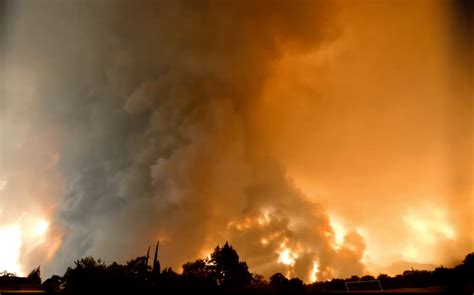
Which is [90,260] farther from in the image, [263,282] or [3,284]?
[263,282]

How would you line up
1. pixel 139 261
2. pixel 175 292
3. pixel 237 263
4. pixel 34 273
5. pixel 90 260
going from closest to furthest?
pixel 175 292 → pixel 90 260 → pixel 139 261 → pixel 237 263 → pixel 34 273

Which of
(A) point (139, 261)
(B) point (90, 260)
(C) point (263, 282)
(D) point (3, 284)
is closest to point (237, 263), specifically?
(C) point (263, 282)

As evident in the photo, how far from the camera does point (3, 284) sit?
191ft

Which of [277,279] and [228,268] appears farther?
[277,279]

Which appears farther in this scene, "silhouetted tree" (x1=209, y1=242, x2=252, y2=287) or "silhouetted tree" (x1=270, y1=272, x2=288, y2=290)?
"silhouetted tree" (x1=270, y1=272, x2=288, y2=290)

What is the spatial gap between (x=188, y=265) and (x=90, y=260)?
3310 centimetres

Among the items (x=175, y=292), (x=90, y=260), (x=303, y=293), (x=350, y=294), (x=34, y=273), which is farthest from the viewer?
(x=34, y=273)

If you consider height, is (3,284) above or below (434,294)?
above

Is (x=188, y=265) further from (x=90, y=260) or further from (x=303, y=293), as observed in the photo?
(x=303, y=293)

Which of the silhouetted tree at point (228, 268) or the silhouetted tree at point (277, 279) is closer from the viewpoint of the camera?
the silhouetted tree at point (228, 268)

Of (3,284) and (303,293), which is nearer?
(303,293)

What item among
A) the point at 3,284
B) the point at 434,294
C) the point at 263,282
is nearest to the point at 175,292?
the point at 434,294

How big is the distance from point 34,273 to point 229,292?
420 feet

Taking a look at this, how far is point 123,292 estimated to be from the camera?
8055mm
